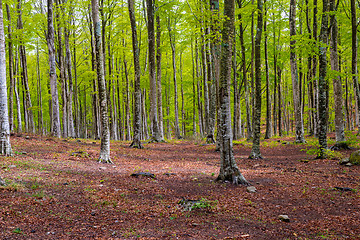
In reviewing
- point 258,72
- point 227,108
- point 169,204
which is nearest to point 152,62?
point 258,72

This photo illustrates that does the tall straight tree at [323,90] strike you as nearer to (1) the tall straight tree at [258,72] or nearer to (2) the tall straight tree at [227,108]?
(1) the tall straight tree at [258,72]

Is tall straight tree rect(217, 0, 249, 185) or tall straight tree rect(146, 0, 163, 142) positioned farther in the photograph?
tall straight tree rect(146, 0, 163, 142)

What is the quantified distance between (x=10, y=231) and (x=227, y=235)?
11.3ft

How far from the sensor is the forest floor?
4051 mm

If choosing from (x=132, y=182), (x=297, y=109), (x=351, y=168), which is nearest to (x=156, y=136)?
(x=297, y=109)

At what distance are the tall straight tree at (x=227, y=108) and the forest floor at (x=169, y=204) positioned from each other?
385 millimetres

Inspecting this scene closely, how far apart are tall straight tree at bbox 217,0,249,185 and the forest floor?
0.39 meters

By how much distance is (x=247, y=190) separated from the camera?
21.4 ft

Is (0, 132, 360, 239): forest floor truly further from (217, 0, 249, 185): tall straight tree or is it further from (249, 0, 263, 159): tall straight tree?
(249, 0, 263, 159): tall straight tree

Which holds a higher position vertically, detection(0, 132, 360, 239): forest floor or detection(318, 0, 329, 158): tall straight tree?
detection(318, 0, 329, 158): tall straight tree

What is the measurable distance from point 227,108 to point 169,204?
3168 mm

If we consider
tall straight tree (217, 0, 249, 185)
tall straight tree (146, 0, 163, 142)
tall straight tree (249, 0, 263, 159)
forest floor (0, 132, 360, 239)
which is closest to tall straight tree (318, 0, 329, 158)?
forest floor (0, 132, 360, 239)

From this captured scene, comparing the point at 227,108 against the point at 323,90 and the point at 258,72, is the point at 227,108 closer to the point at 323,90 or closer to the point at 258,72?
Answer: the point at 258,72

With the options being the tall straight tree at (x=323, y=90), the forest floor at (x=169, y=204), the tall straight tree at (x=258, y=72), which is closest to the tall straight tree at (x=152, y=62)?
the tall straight tree at (x=258, y=72)
